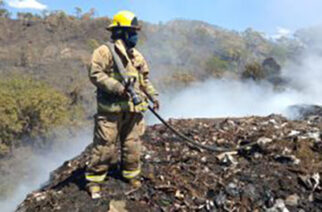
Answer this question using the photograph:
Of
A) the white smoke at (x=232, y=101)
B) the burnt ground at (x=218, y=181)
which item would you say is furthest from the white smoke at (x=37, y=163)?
the burnt ground at (x=218, y=181)

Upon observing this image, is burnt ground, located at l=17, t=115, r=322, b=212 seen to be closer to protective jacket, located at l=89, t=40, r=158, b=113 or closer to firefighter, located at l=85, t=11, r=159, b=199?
firefighter, located at l=85, t=11, r=159, b=199

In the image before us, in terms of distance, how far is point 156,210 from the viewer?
4.93 m

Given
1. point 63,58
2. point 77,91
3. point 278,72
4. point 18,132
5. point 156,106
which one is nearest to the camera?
point 156,106

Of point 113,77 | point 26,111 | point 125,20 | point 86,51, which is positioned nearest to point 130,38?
point 125,20

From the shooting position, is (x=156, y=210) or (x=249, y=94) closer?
(x=156, y=210)

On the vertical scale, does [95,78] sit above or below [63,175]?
above

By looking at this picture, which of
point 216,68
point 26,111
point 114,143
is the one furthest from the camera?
point 216,68

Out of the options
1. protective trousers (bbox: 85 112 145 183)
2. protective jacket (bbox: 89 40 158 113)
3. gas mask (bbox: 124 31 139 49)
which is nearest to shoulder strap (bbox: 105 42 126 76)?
protective jacket (bbox: 89 40 158 113)

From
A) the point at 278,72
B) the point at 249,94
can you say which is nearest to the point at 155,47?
the point at 278,72

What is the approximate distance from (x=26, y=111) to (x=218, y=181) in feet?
58.5

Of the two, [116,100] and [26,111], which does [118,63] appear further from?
[26,111]

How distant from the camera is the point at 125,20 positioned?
4.81 metres

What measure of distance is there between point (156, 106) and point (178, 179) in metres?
0.96

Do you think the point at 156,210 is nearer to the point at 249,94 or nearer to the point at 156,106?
the point at 156,106
